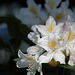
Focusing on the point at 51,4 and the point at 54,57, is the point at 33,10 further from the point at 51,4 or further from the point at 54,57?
the point at 54,57

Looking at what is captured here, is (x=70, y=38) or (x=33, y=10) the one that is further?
(x=33, y=10)

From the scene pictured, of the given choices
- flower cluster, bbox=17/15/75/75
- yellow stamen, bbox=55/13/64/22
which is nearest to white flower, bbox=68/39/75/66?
flower cluster, bbox=17/15/75/75

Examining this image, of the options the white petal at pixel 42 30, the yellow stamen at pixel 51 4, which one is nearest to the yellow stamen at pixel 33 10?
the yellow stamen at pixel 51 4

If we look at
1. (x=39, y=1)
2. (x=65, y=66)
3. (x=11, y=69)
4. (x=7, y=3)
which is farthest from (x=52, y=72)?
(x=7, y=3)

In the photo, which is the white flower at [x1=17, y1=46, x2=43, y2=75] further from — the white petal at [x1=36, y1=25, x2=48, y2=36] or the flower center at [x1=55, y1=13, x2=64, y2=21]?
the flower center at [x1=55, y1=13, x2=64, y2=21]

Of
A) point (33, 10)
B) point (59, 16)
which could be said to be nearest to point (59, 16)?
point (59, 16)

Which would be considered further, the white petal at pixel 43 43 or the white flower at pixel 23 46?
the white flower at pixel 23 46

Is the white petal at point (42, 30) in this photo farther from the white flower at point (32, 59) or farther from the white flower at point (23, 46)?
the white flower at point (23, 46)

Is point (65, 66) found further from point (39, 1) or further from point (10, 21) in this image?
point (39, 1)
